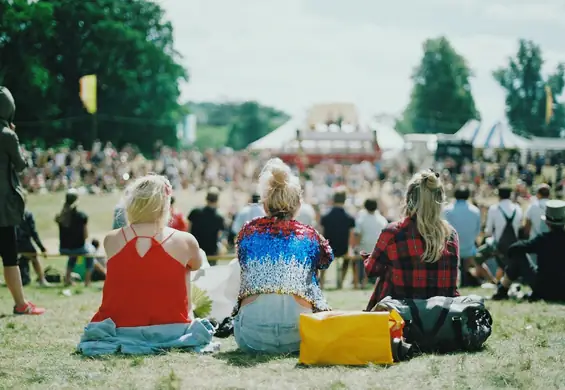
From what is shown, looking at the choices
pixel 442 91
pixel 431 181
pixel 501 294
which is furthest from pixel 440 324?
pixel 442 91

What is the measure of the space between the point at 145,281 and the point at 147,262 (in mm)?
132

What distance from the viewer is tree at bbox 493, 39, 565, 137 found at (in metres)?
61.8

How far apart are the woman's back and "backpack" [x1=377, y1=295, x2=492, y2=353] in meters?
1.42

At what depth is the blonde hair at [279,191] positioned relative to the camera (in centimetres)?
558

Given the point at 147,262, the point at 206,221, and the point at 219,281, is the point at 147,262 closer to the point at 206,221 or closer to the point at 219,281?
the point at 219,281

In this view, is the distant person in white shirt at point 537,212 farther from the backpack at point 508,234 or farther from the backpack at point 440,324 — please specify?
the backpack at point 440,324

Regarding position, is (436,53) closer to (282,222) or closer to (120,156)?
(120,156)

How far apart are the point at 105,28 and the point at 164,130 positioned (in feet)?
60.8

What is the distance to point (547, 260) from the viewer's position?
8.66 meters

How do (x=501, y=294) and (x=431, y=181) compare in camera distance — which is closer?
(x=431, y=181)

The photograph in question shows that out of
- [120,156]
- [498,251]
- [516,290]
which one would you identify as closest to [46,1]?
[120,156]

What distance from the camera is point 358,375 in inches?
184

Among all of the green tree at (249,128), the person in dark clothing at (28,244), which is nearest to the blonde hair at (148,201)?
the person in dark clothing at (28,244)

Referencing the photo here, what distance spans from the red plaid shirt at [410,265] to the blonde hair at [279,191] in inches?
29.3
